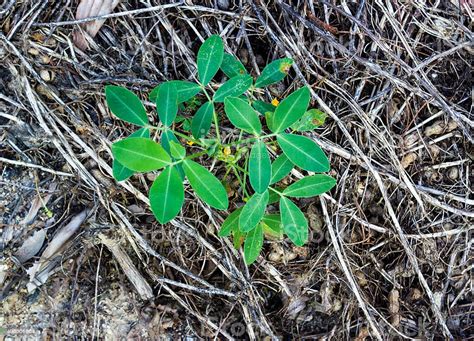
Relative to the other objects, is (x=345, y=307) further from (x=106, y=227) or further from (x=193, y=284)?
(x=106, y=227)

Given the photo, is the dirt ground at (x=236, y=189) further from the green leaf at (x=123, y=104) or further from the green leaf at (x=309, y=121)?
the green leaf at (x=123, y=104)

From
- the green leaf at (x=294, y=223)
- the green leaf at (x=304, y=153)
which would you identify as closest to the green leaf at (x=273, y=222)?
the green leaf at (x=294, y=223)

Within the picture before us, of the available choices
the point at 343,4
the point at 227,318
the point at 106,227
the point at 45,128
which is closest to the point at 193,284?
the point at 227,318

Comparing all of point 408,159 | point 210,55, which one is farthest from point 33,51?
point 408,159

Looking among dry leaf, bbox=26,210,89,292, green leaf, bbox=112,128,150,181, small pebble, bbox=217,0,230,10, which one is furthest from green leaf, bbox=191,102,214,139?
dry leaf, bbox=26,210,89,292

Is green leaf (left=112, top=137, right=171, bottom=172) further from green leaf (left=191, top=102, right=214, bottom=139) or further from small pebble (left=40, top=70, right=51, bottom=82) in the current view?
small pebble (left=40, top=70, right=51, bottom=82)

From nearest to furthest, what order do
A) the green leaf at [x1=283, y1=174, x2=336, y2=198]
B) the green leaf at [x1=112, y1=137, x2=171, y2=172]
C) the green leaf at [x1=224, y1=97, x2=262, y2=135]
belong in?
the green leaf at [x1=112, y1=137, x2=171, y2=172], the green leaf at [x1=224, y1=97, x2=262, y2=135], the green leaf at [x1=283, y1=174, x2=336, y2=198]
